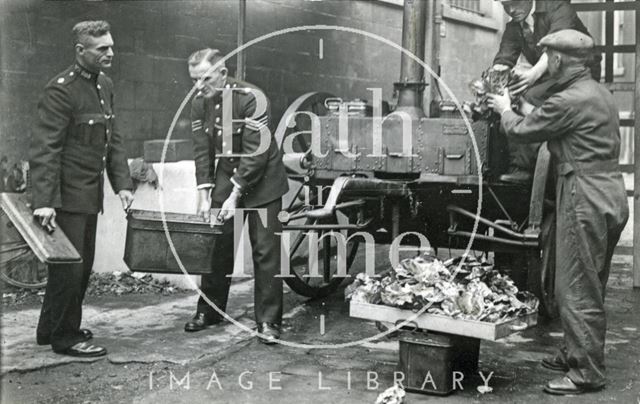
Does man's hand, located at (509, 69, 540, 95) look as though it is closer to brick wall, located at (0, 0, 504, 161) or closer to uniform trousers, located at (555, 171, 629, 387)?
uniform trousers, located at (555, 171, 629, 387)

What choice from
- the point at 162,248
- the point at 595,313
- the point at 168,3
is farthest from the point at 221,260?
the point at 168,3

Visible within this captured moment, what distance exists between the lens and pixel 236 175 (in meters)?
5.57

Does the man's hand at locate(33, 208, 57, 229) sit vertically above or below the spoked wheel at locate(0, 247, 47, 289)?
above

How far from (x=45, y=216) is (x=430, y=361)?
2.45 metres

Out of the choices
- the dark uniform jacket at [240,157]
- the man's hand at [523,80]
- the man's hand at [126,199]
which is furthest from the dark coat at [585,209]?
the man's hand at [126,199]

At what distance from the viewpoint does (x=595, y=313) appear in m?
4.72

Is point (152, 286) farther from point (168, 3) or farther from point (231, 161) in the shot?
point (168, 3)

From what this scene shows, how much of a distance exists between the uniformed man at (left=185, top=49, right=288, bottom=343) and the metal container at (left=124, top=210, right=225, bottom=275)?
15cm

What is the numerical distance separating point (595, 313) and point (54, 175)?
10.8 feet

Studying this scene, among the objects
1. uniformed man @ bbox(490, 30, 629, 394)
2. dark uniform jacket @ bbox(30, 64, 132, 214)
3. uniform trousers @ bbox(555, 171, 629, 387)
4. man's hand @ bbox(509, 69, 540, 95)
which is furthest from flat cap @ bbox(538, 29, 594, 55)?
dark uniform jacket @ bbox(30, 64, 132, 214)

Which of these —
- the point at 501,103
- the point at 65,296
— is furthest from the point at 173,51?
the point at 501,103

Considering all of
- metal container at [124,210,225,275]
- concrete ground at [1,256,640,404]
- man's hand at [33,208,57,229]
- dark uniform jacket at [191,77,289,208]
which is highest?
dark uniform jacket at [191,77,289,208]

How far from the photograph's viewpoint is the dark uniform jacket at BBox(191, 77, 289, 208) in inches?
222

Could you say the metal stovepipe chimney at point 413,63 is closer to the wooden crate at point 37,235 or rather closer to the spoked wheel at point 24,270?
the wooden crate at point 37,235
